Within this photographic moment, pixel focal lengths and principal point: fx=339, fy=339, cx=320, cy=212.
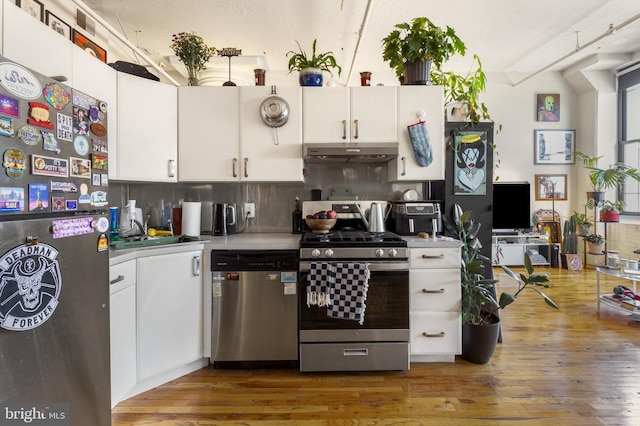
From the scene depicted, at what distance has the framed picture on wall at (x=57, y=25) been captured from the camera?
2.26 metres

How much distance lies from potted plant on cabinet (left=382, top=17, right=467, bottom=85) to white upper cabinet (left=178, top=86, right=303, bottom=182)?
886mm

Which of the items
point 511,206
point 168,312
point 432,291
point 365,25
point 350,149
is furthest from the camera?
point 511,206

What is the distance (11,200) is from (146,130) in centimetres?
154

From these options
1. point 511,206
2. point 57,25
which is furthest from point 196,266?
point 511,206

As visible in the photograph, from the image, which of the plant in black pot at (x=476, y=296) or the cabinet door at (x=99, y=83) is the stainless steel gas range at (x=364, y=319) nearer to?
the plant in black pot at (x=476, y=296)

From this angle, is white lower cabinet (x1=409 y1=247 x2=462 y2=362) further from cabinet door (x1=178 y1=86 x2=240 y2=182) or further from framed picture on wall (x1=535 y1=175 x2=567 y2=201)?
framed picture on wall (x1=535 y1=175 x2=567 y2=201)

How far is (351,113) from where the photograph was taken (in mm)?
2775

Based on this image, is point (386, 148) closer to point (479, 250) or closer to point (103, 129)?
point (479, 250)

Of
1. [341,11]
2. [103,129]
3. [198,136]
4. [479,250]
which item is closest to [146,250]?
[103,129]

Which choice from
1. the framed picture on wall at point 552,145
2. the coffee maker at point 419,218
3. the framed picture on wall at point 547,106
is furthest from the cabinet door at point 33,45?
the framed picture on wall at point 547,106

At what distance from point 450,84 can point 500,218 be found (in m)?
1.74

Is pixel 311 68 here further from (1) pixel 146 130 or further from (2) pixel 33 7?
(2) pixel 33 7

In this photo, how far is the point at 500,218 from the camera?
3926 mm

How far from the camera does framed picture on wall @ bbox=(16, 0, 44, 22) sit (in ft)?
6.80
